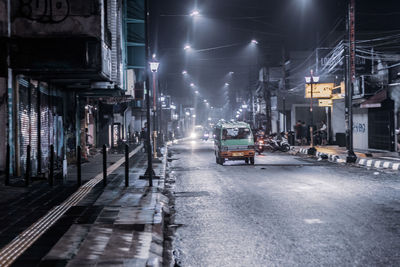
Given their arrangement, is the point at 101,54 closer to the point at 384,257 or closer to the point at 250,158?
the point at 250,158

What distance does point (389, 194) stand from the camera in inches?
434

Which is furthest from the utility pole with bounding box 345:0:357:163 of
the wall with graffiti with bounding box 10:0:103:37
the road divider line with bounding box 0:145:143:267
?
the road divider line with bounding box 0:145:143:267

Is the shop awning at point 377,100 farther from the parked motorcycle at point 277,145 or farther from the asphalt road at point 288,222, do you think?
the asphalt road at point 288,222

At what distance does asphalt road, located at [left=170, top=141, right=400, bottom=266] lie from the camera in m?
5.76

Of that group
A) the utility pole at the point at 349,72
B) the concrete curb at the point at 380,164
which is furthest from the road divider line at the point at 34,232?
the utility pole at the point at 349,72

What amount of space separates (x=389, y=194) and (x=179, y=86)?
8682 cm

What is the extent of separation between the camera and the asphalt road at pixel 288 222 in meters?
5.76

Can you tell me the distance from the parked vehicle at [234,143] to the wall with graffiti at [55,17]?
8.49m

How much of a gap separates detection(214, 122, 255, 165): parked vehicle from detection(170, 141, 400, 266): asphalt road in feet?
17.7

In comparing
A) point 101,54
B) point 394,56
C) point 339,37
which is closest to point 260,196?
point 101,54

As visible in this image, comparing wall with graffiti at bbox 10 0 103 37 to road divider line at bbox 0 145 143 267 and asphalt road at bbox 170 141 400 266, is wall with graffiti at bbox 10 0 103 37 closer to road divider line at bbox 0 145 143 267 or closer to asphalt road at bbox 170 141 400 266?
road divider line at bbox 0 145 143 267

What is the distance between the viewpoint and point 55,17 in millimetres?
13914

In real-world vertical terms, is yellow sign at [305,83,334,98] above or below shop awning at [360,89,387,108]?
above

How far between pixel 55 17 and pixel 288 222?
10.3m
